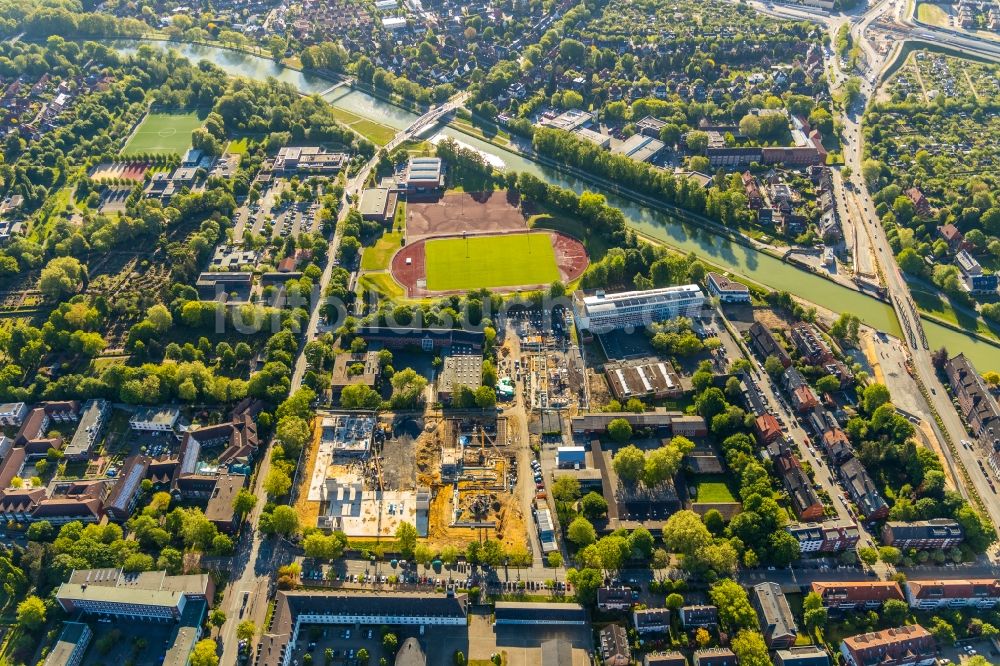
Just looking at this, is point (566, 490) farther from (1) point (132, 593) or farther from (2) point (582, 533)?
(1) point (132, 593)

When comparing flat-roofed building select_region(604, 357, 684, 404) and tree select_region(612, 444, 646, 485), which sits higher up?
flat-roofed building select_region(604, 357, 684, 404)

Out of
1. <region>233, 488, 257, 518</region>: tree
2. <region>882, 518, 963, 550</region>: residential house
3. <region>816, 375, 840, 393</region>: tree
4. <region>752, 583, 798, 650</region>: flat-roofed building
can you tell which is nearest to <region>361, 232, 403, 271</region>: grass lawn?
<region>233, 488, 257, 518</region>: tree

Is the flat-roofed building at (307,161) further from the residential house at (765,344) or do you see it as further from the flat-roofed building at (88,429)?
the residential house at (765,344)

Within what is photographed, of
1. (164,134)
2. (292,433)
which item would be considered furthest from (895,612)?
(164,134)

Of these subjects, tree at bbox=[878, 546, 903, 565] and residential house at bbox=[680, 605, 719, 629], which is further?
tree at bbox=[878, 546, 903, 565]

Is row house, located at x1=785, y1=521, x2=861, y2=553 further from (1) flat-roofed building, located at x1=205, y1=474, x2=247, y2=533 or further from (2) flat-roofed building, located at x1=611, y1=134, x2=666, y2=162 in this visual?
(2) flat-roofed building, located at x1=611, y1=134, x2=666, y2=162

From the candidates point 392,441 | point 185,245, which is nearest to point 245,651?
point 392,441
